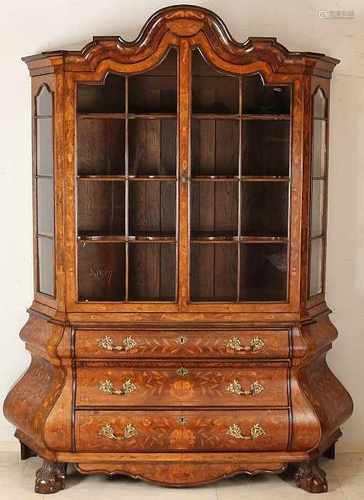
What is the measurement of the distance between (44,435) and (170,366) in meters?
0.59

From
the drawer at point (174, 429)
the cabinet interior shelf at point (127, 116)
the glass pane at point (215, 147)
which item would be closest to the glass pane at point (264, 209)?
the glass pane at point (215, 147)

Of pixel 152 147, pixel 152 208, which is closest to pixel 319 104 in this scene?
pixel 152 147

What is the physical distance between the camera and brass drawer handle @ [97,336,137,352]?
4.10m

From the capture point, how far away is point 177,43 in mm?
4016

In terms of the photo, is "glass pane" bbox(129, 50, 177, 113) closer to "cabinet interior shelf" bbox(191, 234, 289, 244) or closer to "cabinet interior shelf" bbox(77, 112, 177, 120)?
"cabinet interior shelf" bbox(77, 112, 177, 120)

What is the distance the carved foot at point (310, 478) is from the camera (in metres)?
4.14

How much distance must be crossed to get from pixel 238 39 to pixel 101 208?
1046 mm

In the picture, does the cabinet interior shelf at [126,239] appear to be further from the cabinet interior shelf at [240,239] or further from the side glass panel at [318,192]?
the side glass panel at [318,192]

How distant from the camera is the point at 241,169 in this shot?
413 centimetres

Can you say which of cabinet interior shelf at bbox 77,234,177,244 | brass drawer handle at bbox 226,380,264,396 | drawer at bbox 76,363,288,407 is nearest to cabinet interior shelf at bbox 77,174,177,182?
cabinet interior shelf at bbox 77,234,177,244

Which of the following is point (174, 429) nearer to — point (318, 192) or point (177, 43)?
point (318, 192)

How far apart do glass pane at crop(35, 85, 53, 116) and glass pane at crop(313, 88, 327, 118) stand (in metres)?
1.12

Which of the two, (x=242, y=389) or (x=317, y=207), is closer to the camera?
(x=242, y=389)

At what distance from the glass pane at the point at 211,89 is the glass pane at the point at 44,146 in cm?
62
